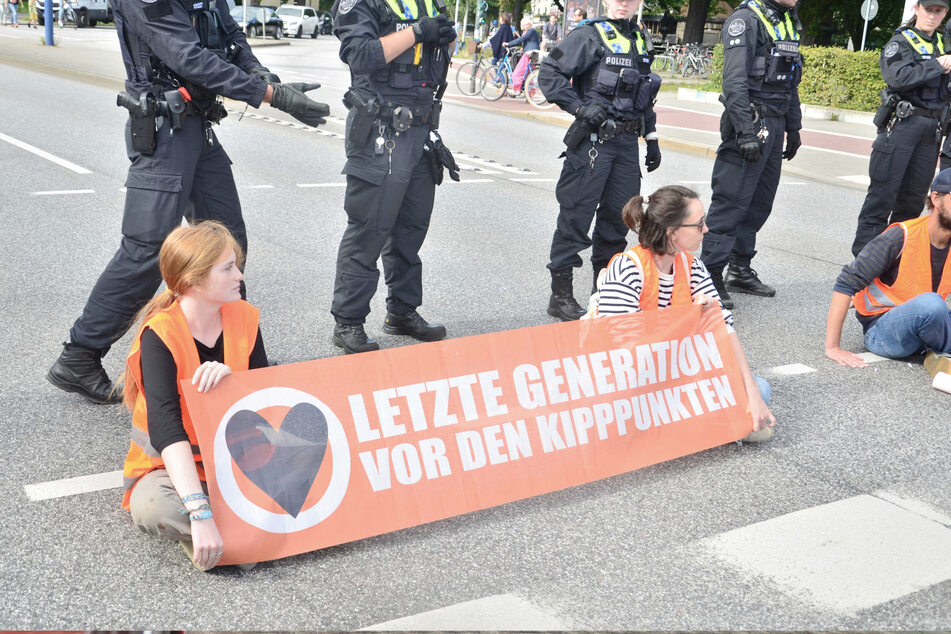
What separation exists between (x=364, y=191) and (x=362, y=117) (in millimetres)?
369

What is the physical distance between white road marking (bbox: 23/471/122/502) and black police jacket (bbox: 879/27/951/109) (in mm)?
6065

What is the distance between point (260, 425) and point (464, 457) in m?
0.73

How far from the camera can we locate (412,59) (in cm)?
480

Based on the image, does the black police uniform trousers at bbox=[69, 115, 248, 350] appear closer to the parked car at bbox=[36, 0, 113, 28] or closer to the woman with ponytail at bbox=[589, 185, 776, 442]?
the woman with ponytail at bbox=[589, 185, 776, 442]

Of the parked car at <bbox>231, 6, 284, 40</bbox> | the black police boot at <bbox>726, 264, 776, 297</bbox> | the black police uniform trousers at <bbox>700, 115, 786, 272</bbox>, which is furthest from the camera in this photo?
the parked car at <bbox>231, 6, 284, 40</bbox>

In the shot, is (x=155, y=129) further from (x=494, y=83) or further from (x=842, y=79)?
(x=842, y=79)

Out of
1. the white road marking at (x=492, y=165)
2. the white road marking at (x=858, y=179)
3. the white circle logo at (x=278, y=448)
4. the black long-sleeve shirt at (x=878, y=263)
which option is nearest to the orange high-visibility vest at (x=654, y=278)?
the black long-sleeve shirt at (x=878, y=263)

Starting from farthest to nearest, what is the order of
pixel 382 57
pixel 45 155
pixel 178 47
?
pixel 45 155 < pixel 382 57 < pixel 178 47

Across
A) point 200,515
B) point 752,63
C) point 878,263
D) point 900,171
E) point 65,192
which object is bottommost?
A: point 65,192

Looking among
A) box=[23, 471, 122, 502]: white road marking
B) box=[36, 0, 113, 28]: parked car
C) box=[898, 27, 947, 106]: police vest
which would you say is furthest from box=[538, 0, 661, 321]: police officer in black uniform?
box=[36, 0, 113, 28]: parked car

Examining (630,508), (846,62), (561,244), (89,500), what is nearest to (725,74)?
(561,244)

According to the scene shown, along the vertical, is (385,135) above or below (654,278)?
above

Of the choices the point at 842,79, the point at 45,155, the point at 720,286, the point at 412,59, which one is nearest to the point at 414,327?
the point at 412,59

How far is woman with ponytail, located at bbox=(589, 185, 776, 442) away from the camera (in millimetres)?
4133
